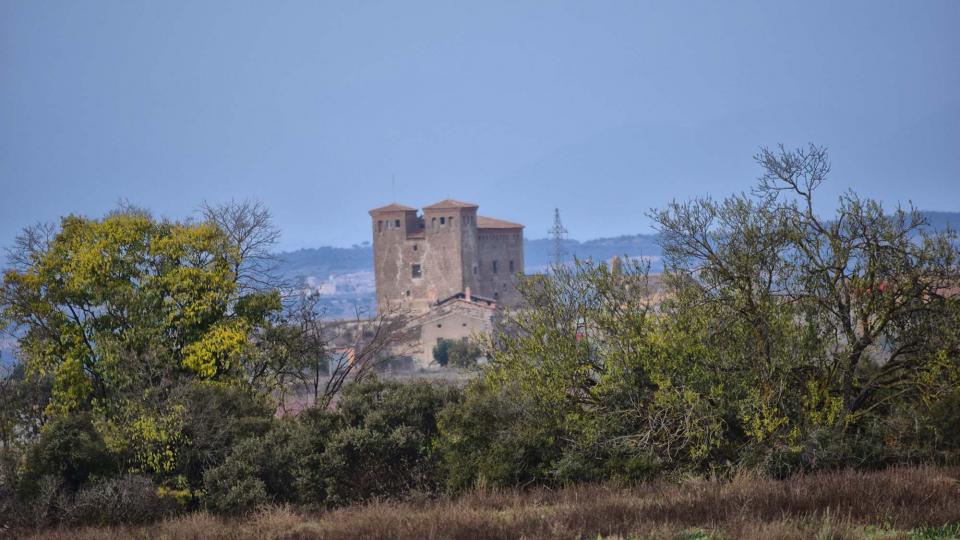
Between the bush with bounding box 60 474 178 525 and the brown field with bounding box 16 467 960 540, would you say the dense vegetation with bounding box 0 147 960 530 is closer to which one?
the bush with bounding box 60 474 178 525

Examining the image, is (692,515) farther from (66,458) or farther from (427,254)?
(427,254)

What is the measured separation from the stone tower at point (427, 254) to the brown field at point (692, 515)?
92.8 meters

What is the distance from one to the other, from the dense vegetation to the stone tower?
86950 mm

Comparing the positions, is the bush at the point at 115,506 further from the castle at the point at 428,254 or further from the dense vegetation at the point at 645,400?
the castle at the point at 428,254

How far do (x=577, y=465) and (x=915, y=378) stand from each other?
4.43 m

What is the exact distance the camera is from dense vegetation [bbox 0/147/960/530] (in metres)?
15.2

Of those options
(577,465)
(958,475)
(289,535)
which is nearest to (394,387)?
(577,465)

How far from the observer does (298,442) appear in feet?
56.6

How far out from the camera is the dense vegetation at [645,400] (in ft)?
50.0

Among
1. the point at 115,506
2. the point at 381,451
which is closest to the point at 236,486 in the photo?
the point at 115,506

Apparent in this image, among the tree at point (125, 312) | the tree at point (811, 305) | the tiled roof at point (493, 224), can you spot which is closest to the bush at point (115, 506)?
the tree at point (125, 312)

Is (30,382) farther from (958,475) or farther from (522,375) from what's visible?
(958,475)

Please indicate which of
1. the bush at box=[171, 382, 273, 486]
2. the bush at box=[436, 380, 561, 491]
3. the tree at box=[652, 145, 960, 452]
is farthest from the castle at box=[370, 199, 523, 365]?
the tree at box=[652, 145, 960, 452]

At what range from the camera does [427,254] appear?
108 meters
